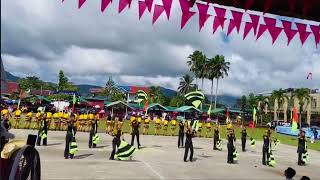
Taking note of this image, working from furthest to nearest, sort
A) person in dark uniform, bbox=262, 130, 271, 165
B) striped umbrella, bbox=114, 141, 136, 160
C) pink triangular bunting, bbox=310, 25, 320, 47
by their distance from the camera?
person in dark uniform, bbox=262, 130, 271, 165 → striped umbrella, bbox=114, 141, 136, 160 → pink triangular bunting, bbox=310, 25, 320, 47

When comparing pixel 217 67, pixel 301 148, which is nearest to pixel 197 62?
pixel 217 67

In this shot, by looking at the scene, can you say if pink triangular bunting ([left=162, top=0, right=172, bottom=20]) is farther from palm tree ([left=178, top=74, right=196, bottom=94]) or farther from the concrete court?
palm tree ([left=178, top=74, right=196, bottom=94])

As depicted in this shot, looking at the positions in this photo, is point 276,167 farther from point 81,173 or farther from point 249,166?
point 81,173

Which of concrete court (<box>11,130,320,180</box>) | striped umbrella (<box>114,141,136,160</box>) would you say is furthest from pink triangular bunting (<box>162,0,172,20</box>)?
striped umbrella (<box>114,141,136,160</box>)

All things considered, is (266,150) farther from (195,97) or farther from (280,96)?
(280,96)

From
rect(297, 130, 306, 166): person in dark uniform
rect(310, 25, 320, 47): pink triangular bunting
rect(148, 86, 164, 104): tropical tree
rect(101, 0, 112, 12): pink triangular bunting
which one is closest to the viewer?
rect(101, 0, 112, 12): pink triangular bunting

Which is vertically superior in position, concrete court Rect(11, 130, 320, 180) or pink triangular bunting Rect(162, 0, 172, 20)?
pink triangular bunting Rect(162, 0, 172, 20)

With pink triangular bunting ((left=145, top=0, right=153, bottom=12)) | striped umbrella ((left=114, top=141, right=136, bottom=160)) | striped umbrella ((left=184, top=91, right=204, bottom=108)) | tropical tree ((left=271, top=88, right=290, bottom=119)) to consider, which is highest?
tropical tree ((left=271, top=88, right=290, bottom=119))

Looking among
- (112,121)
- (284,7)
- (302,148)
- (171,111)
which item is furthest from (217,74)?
(284,7)

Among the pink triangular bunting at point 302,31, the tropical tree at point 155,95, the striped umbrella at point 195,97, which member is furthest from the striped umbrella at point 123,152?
the tropical tree at point 155,95

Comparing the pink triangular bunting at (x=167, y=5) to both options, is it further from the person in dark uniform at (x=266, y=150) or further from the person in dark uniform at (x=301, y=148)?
the person in dark uniform at (x=301, y=148)

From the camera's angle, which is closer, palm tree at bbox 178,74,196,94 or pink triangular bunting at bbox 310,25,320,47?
pink triangular bunting at bbox 310,25,320,47

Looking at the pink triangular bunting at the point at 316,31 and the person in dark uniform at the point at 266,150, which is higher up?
the pink triangular bunting at the point at 316,31

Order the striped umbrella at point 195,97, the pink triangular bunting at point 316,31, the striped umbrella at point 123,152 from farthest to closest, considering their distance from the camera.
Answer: the striped umbrella at point 195,97 < the striped umbrella at point 123,152 < the pink triangular bunting at point 316,31
